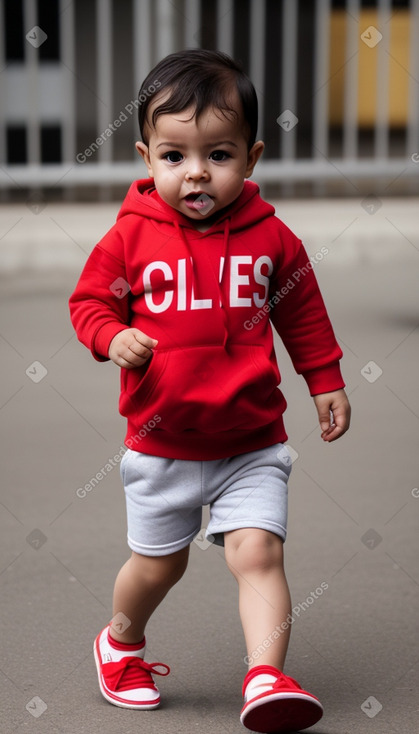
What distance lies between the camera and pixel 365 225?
10742 millimetres

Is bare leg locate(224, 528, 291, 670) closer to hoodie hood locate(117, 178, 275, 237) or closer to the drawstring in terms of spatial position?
the drawstring

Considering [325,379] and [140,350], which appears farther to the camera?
[325,379]

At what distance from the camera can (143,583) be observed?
8.79 feet

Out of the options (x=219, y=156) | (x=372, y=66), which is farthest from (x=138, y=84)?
(x=219, y=156)

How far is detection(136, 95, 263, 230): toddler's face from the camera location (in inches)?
99.0

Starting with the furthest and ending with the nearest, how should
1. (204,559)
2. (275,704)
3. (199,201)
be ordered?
(204,559), (199,201), (275,704)

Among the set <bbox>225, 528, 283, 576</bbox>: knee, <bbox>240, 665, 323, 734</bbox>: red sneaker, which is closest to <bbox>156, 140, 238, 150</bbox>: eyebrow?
<bbox>225, 528, 283, 576</bbox>: knee

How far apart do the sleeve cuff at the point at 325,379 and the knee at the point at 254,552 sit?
→ 0.36 meters

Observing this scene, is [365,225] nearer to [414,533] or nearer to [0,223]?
[0,223]

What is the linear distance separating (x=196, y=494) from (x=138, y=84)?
10.3 meters

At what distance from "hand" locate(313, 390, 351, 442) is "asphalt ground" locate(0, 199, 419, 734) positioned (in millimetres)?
566

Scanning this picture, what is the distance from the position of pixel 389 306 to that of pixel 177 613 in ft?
14.7

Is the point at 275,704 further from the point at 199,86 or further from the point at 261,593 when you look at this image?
the point at 199,86

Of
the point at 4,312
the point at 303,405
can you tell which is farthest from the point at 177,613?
the point at 4,312
